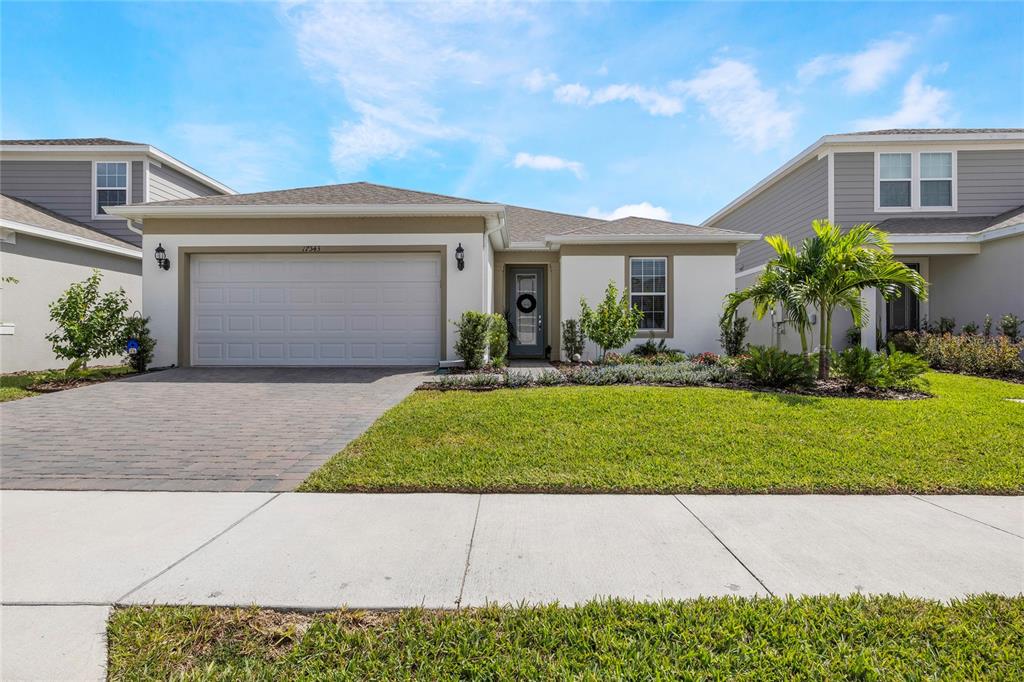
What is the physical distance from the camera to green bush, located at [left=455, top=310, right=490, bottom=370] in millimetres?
9312

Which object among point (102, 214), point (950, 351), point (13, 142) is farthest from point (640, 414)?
point (13, 142)

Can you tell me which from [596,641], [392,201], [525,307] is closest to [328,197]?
[392,201]

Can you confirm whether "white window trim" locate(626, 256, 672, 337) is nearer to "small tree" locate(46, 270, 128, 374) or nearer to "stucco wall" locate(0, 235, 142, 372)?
"small tree" locate(46, 270, 128, 374)

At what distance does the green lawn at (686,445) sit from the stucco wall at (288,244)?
3828 mm

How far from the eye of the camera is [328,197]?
1058 cm

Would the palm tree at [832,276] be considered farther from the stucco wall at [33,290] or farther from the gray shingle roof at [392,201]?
the stucco wall at [33,290]

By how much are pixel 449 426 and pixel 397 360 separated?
541 cm

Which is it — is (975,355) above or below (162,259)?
below

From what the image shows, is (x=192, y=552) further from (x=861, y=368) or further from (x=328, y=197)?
(x=328, y=197)

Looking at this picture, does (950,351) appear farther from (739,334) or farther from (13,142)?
(13,142)

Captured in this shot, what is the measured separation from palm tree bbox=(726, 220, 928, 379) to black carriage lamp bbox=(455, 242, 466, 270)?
5738 mm

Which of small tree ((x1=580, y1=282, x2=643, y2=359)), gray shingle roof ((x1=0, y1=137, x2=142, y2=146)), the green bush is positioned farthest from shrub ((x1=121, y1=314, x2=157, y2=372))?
small tree ((x1=580, y1=282, x2=643, y2=359))

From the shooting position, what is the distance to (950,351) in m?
9.81

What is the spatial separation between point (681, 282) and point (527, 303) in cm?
418
